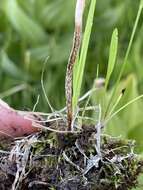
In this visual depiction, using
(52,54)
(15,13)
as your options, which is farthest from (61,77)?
(15,13)

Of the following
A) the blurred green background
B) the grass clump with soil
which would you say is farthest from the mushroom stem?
the blurred green background

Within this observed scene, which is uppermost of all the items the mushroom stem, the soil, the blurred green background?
the blurred green background

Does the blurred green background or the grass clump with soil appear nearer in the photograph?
the grass clump with soil

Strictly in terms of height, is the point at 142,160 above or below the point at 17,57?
below

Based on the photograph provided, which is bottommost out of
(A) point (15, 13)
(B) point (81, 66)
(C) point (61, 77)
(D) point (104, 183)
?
(D) point (104, 183)

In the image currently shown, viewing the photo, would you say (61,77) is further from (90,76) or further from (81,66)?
(81,66)

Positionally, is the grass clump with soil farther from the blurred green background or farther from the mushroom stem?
the blurred green background
